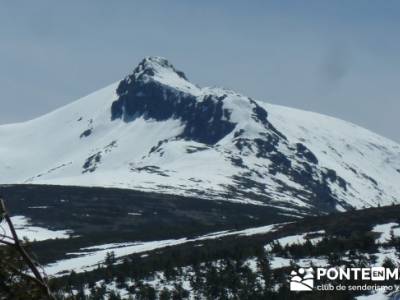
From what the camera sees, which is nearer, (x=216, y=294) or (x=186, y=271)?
(x=216, y=294)

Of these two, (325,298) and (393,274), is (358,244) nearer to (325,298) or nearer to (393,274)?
(393,274)

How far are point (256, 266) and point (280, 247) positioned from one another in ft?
42.0

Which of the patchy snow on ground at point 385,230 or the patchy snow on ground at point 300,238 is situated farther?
the patchy snow on ground at point 300,238

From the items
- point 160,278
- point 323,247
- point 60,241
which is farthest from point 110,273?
point 60,241

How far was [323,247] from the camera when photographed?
428 feet
